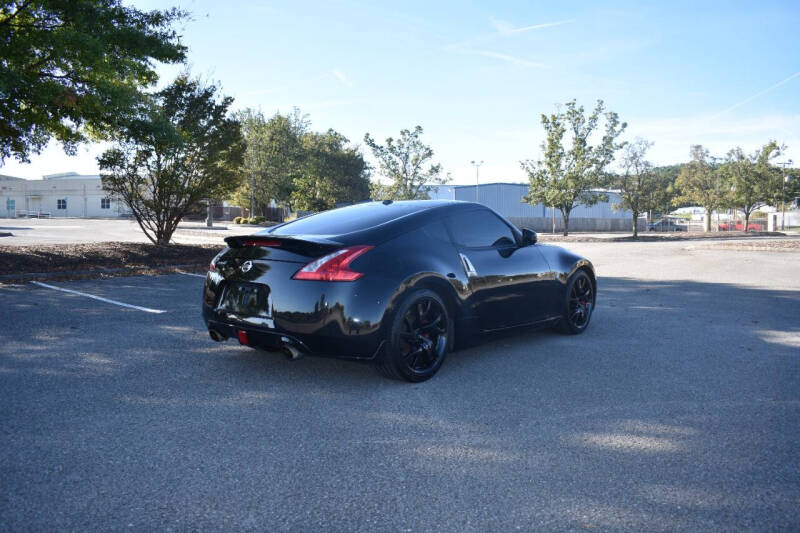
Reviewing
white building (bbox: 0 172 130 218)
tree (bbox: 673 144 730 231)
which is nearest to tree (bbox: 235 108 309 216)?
white building (bbox: 0 172 130 218)

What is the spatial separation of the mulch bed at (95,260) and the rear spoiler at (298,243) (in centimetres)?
791

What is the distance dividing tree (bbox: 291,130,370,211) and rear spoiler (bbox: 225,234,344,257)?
178 feet

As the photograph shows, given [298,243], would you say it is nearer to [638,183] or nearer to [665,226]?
[638,183]

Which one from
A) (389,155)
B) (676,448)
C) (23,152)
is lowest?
(676,448)

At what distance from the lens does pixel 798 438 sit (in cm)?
354

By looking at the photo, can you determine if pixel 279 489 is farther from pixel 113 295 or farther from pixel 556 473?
pixel 113 295

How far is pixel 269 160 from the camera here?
57.9 meters

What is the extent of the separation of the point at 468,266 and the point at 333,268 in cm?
138

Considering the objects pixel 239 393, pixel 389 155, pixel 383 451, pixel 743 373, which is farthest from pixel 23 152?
pixel 389 155

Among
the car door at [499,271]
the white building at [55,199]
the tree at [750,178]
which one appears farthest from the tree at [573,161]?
the white building at [55,199]

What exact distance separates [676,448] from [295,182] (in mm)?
56665

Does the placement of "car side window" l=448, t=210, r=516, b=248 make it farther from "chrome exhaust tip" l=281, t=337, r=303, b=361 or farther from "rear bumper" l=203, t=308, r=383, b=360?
"chrome exhaust tip" l=281, t=337, r=303, b=361

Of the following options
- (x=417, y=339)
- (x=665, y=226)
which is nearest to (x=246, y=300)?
(x=417, y=339)

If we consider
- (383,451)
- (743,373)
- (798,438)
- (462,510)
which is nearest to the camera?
Answer: (462,510)
